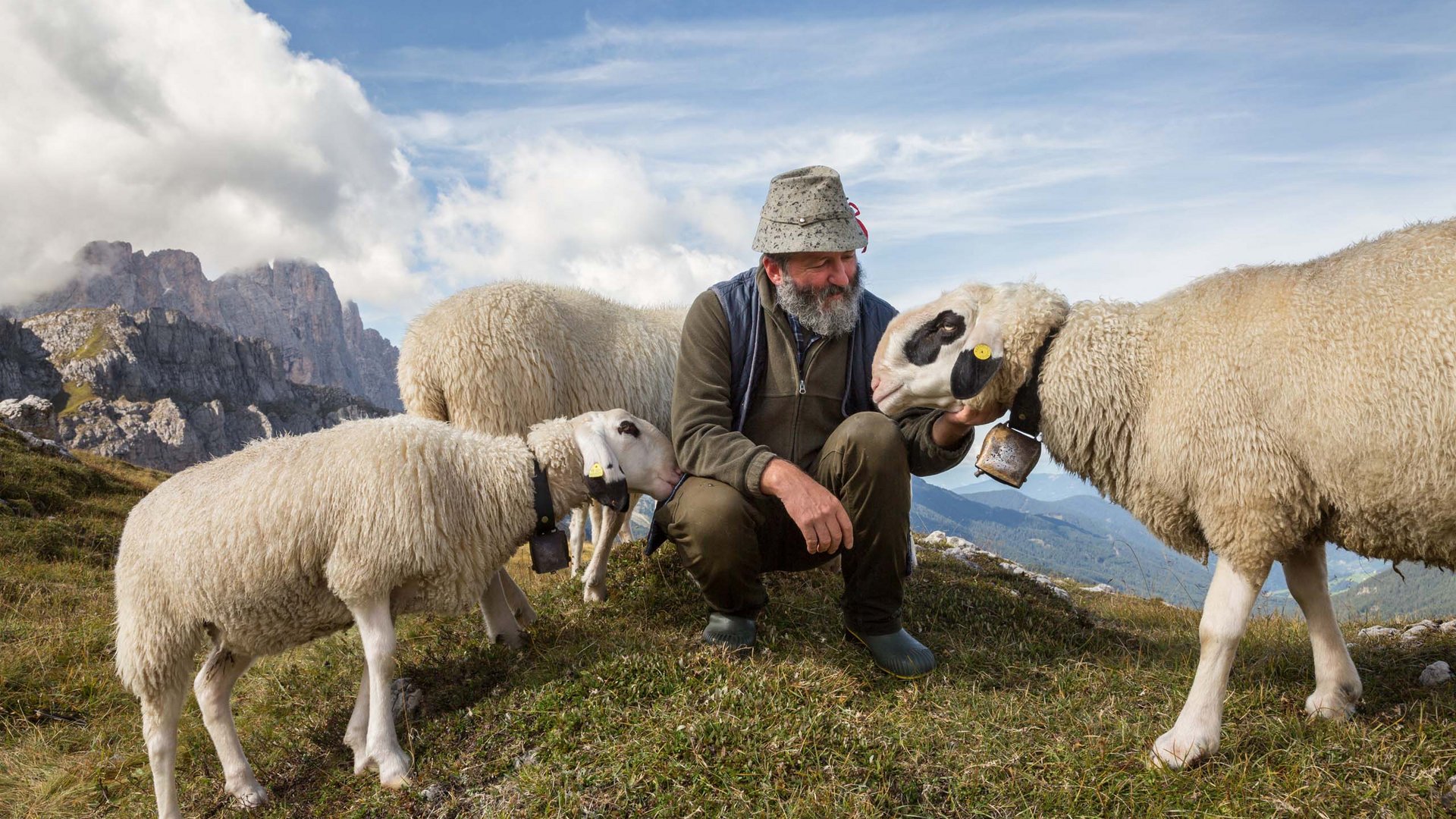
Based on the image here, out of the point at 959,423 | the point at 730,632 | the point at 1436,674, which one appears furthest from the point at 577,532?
the point at 1436,674

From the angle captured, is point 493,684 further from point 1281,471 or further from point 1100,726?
point 1281,471

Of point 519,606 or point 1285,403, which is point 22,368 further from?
point 1285,403

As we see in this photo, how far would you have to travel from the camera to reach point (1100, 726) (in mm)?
4238

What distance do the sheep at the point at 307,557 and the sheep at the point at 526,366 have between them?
158 cm

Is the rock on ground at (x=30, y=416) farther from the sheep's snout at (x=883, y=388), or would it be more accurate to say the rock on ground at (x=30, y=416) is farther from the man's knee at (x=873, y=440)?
the sheep's snout at (x=883, y=388)

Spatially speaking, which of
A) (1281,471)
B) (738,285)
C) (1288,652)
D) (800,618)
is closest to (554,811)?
(800,618)

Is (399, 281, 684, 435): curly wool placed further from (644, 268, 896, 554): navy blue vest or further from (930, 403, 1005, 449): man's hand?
(930, 403, 1005, 449): man's hand

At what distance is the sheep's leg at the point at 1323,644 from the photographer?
4461 millimetres

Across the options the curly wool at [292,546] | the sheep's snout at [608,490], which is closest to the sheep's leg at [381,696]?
the curly wool at [292,546]

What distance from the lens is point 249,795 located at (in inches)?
183

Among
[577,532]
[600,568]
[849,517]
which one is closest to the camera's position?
[849,517]

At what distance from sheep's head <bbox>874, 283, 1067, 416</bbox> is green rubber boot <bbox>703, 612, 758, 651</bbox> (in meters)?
1.61

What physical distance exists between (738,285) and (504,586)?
261cm

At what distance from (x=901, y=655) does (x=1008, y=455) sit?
1.35m
